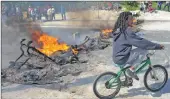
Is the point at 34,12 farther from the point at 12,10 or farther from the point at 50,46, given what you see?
the point at 50,46

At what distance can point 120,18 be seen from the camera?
762cm

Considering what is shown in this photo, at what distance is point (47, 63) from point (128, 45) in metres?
3.60

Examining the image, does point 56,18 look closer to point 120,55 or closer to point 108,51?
point 108,51

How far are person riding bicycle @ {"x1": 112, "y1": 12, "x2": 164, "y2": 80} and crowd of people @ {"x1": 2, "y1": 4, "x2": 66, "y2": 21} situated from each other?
13.8m

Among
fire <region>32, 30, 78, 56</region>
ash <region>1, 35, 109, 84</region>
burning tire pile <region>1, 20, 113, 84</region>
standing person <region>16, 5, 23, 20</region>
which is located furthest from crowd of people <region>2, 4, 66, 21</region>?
ash <region>1, 35, 109, 84</region>

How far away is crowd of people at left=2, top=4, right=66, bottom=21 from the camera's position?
20766 mm

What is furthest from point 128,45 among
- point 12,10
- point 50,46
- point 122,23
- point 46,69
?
point 12,10

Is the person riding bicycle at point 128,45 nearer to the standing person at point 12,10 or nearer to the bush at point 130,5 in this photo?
the standing person at point 12,10

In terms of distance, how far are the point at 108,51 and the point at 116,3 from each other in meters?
17.9

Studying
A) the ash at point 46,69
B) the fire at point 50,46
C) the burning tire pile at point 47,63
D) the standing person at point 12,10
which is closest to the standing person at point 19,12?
the standing person at point 12,10

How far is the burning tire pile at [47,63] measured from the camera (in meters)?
9.05

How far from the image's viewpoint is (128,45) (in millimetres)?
7488

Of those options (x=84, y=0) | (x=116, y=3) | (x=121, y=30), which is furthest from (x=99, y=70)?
(x=116, y=3)

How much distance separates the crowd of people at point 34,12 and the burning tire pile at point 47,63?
7.52m
